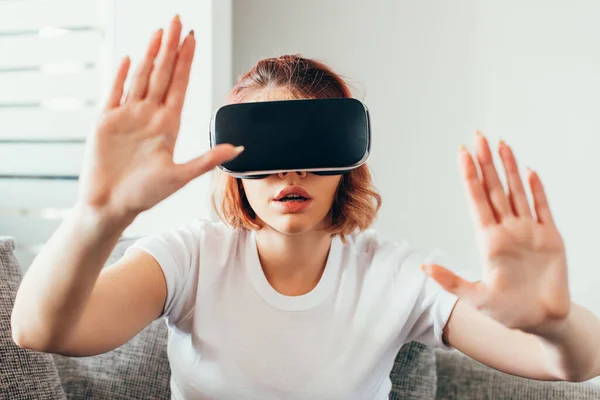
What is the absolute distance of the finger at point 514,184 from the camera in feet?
2.07

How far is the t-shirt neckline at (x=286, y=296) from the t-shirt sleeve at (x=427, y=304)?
11 centimetres

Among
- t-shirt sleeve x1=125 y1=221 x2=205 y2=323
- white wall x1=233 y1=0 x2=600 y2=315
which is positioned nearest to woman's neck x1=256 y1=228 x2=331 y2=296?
t-shirt sleeve x1=125 y1=221 x2=205 y2=323

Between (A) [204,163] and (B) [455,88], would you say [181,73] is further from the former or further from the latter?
(B) [455,88]

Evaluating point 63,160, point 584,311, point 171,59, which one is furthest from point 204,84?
point 584,311

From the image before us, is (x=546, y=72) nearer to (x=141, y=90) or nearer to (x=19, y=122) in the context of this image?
(x=141, y=90)

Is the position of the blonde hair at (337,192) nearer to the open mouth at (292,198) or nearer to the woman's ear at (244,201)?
the woman's ear at (244,201)

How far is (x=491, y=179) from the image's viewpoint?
644 mm

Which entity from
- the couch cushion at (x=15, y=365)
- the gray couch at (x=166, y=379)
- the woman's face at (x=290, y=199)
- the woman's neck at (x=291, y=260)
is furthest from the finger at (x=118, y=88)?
the gray couch at (x=166, y=379)

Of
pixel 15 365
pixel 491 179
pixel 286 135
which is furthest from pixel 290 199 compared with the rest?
pixel 15 365

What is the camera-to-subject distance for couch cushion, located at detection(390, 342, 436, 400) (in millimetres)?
1189

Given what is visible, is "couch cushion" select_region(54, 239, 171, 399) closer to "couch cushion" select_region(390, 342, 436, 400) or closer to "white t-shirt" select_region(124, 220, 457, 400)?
"white t-shirt" select_region(124, 220, 457, 400)

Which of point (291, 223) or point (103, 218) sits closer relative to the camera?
point (103, 218)

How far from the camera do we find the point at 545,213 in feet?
2.12

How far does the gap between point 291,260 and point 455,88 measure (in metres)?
0.98
